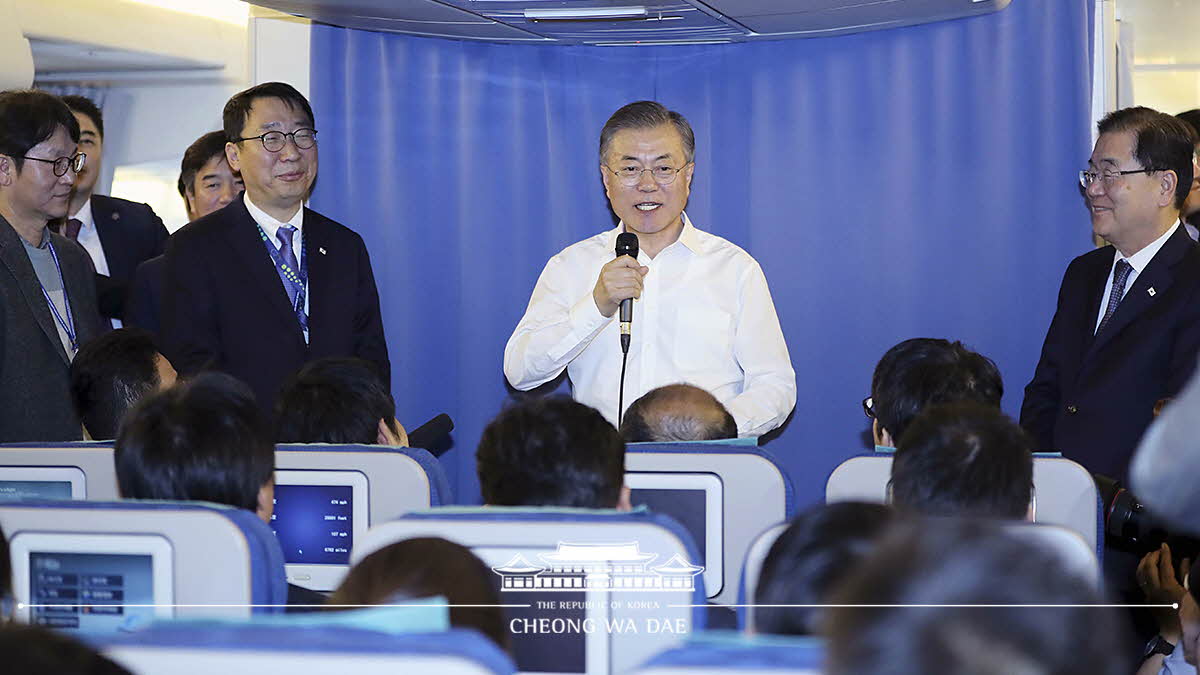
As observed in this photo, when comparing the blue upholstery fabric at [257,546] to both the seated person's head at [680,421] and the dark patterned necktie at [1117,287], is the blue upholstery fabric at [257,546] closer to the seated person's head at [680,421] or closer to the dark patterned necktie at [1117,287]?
the seated person's head at [680,421]

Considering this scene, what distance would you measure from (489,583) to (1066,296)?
313 cm

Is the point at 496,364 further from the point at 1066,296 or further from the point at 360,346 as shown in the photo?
the point at 1066,296

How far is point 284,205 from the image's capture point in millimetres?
4164

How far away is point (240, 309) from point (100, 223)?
150 cm

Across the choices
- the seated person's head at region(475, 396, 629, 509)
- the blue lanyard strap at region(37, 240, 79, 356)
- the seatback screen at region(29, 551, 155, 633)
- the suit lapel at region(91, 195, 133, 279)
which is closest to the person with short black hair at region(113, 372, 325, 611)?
the seatback screen at region(29, 551, 155, 633)

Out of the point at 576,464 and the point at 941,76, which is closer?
the point at 576,464

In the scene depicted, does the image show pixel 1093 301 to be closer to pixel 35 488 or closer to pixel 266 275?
pixel 266 275

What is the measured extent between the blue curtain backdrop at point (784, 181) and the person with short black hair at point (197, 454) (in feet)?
9.41

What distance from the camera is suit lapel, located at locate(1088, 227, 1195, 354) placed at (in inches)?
148

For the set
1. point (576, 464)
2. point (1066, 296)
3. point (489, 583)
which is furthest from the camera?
point (1066, 296)

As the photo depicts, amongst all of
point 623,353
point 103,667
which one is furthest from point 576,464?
point 623,353

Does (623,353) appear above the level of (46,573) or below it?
above

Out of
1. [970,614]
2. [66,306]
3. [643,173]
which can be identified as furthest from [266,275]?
[970,614]

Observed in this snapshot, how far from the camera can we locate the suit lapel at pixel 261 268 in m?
4.09
